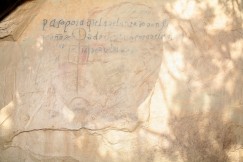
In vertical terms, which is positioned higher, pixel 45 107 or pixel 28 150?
pixel 45 107

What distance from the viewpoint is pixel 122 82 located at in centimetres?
349

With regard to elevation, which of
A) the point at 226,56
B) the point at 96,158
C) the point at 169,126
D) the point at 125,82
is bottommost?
the point at 96,158

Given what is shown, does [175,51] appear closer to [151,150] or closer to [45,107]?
[151,150]

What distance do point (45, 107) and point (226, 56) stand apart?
1.80 meters

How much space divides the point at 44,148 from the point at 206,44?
1.83 m

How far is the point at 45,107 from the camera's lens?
11.4 feet

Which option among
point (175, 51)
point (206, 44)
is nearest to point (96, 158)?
point (175, 51)

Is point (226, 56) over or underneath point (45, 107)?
over

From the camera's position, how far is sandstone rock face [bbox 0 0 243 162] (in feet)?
11.2

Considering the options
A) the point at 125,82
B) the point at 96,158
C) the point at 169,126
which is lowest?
the point at 96,158

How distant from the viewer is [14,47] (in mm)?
3588

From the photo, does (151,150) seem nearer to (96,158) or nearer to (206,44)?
(96,158)

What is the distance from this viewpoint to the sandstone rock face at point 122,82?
3414 mm

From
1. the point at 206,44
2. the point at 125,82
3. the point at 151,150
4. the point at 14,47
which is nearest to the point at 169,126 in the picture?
the point at 151,150
